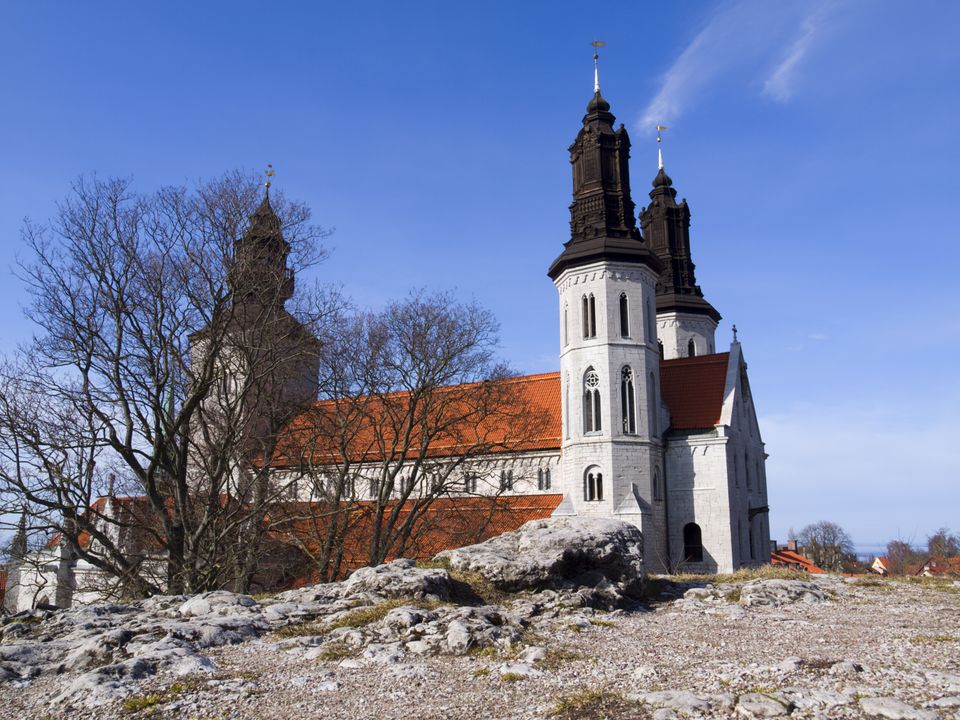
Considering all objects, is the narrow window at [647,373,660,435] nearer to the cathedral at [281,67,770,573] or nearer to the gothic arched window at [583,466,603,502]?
the cathedral at [281,67,770,573]

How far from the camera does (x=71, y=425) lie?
17.5m

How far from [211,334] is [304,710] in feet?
43.4

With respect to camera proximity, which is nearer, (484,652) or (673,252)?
(484,652)

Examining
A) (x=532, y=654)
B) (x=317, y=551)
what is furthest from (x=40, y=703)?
(x=317, y=551)

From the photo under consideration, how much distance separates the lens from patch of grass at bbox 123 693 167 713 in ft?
22.4

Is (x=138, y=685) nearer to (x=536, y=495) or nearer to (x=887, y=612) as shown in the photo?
(x=887, y=612)

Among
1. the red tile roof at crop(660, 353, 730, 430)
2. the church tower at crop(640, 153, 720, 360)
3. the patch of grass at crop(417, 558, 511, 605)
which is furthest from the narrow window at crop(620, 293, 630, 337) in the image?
the patch of grass at crop(417, 558, 511, 605)

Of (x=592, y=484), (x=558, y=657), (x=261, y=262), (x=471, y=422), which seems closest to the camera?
(x=558, y=657)

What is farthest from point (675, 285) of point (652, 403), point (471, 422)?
point (471, 422)

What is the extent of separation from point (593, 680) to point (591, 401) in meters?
21.2

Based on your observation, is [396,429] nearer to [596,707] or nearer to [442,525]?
[442,525]

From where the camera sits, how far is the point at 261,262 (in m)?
18.6

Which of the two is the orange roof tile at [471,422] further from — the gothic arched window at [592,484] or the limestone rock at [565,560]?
the limestone rock at [565,560]

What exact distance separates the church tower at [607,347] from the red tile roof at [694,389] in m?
1.39
